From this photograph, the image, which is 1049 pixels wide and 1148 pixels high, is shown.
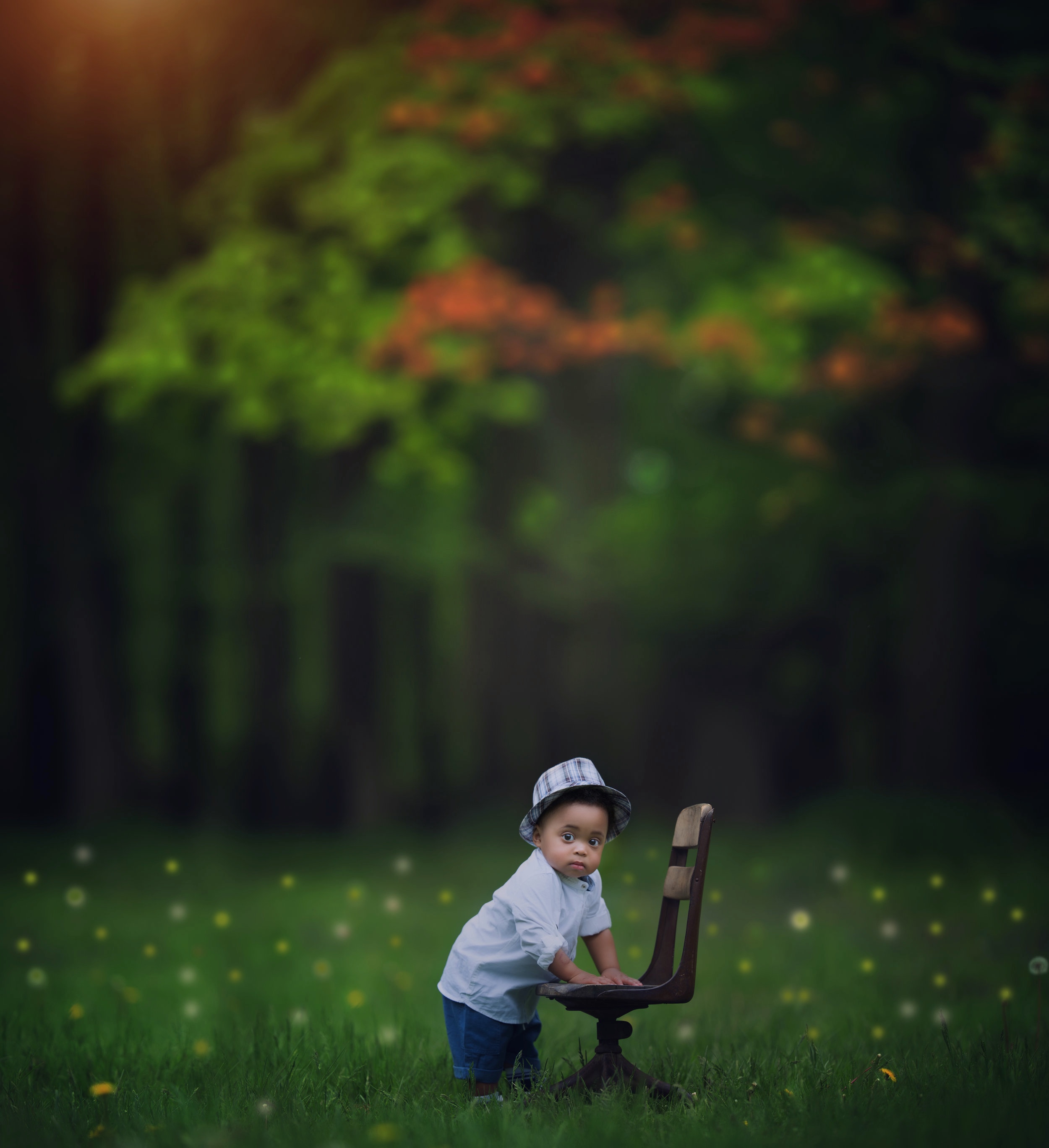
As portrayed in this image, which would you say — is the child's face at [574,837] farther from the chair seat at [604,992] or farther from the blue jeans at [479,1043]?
the blue jeans at [479,1043]

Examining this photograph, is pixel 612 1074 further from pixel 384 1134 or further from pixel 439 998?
pixel 439 998

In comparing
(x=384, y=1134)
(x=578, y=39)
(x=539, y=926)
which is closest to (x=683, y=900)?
(x=539, y=926)

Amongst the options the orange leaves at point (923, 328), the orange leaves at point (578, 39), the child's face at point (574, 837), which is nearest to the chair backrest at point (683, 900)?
the child's face at point (574, 837)

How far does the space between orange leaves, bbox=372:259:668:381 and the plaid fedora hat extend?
644 centimetres

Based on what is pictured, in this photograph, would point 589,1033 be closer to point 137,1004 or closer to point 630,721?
point 137,1004

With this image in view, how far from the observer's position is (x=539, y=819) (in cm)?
393

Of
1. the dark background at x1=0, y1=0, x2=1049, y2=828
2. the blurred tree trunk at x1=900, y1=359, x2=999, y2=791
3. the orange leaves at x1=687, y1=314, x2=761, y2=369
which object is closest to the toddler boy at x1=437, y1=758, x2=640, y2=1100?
the orange leaves at x1=687, y1=314, x2=761, y2=369

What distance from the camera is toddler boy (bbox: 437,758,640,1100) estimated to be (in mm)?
3762

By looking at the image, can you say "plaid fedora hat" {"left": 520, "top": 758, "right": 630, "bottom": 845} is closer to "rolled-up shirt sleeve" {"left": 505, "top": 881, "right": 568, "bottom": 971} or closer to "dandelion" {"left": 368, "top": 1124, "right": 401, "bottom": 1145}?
"rolled-up shirt sleeve" {"left": 505, "top": 881, "right": 568, "bottom": 971}

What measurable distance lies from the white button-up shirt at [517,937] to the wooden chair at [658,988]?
0.16 m

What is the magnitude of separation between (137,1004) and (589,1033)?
2.17 metres

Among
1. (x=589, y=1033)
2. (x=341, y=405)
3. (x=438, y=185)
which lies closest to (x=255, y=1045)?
(x=589, y=1033)

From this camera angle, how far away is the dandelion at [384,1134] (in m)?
3.33

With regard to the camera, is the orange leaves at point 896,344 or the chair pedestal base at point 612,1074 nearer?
the chair pedestal base at point 612,1074
